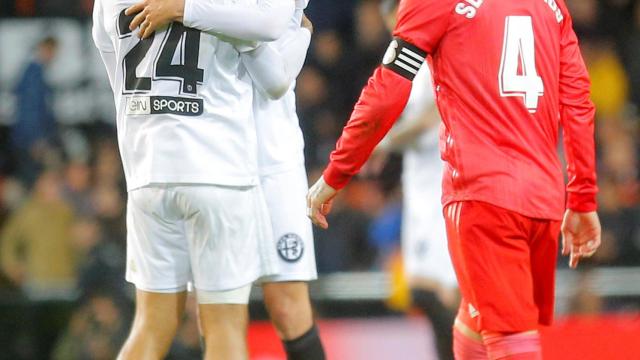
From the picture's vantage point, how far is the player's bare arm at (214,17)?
458 cm

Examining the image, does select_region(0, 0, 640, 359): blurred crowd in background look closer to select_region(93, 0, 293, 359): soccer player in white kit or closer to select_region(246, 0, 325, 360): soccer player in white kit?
select_region(246, 0, 325, 360): soccer player in white kit

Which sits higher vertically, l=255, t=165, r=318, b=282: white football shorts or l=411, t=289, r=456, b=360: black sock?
l=255, t=165, r=318, b=282: white football shorts

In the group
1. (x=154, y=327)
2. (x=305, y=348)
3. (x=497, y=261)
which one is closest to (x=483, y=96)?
(x=497, y=261)

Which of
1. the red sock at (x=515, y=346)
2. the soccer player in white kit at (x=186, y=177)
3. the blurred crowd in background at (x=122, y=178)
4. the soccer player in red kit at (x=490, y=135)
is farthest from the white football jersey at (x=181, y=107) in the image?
the blurred crowd in background at (x=122, y=178)

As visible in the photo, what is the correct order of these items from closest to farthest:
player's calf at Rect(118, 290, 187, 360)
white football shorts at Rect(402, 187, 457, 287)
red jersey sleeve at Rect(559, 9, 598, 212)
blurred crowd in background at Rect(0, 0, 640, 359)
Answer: red jersey sleeve at Rect(559, 9, 598, 212) → player's calf at Rect(118, 290, 187, 360) → white football shorts at Rect(402, 187, 457, 287) → blurred crowd in background at Rect(0, 0, 640, 359)

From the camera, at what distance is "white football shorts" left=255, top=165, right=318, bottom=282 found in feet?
16.6

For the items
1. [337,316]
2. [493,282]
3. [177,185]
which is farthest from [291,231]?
[337,316]

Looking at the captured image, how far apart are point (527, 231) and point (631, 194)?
564 centimetres

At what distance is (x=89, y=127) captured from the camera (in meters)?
12.6

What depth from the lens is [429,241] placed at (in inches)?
282

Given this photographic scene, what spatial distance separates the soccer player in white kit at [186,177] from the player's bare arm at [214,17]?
3 cm

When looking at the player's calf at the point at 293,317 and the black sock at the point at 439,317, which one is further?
the black sock at the point at 439,317

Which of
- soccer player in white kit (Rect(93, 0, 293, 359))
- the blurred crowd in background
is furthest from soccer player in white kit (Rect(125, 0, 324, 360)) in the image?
the blurred crowd in background

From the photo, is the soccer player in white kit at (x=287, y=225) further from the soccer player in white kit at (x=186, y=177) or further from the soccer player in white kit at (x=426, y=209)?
the soccer player in white kit at (x=426, y=209)
